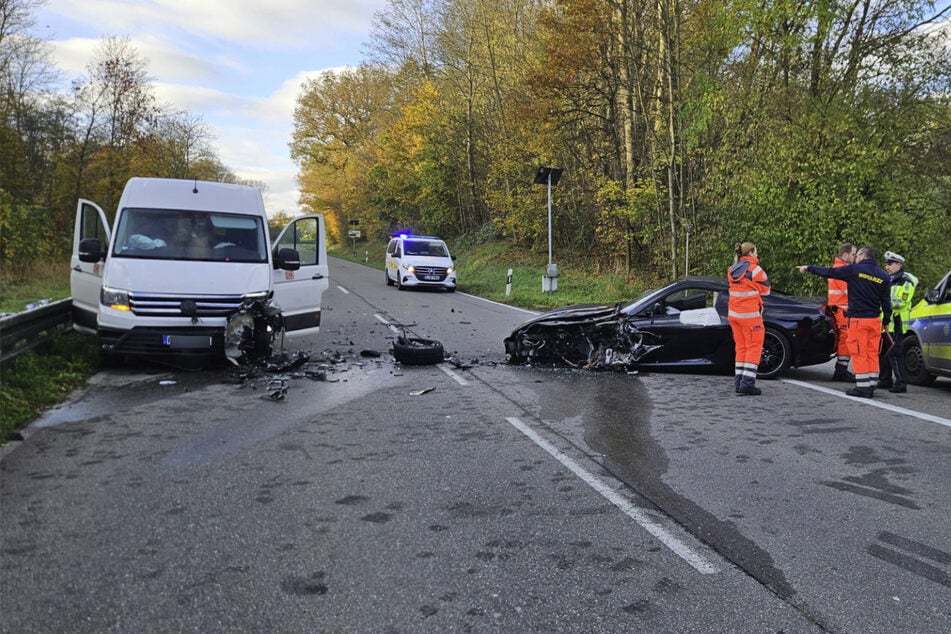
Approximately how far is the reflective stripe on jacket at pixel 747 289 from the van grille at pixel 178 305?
6080mm

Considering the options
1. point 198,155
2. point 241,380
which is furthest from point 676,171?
point 198,155

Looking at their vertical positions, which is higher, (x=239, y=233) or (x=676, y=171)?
(x=676, y=171)

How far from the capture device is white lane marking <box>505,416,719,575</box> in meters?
3.46

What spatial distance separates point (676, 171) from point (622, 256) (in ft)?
18.3

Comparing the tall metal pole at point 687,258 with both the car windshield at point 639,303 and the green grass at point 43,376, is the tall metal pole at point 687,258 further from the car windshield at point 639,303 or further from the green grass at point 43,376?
the green grass at point 43,376

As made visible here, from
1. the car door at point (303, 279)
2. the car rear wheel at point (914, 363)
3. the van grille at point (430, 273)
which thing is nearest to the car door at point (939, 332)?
the car rear wheel at point (914, 363)

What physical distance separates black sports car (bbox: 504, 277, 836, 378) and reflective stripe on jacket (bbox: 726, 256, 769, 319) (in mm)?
941

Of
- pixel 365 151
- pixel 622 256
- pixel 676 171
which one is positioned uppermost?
pixel 365 151

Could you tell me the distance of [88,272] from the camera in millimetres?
8992

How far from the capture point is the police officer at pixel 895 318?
8123 millimetres

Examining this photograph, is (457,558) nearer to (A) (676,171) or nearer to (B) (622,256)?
(A) (676,171)

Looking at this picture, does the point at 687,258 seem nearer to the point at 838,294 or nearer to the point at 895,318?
the point at 838,294

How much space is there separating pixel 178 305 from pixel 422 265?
14.9m

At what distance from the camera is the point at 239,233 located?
9.36m
